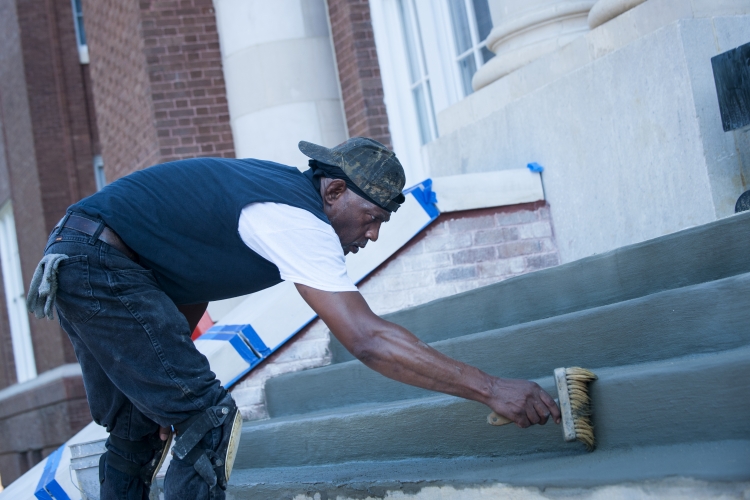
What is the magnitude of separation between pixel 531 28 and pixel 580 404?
3.43 metres

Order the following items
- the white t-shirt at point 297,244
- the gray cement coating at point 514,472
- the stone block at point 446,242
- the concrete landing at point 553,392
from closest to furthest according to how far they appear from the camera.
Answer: the gray cement coating at point 514,472, the concrete landing at point 553,392, the white t-shirt at point 297,244, the stone block at point 446,242

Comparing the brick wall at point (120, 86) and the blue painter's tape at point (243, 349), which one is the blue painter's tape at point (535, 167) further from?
the brick wall at point (120, 86)

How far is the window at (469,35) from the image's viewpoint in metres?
6.81

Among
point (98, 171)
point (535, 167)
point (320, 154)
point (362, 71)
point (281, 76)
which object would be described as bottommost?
point (320, 154)

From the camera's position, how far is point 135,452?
3.00m

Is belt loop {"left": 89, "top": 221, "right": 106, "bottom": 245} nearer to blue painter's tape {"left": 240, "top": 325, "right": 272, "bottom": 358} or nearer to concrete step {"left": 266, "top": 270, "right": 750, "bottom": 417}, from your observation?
concrete step {"left": 266, "top": 270, "right": 750, "bottom": 417}

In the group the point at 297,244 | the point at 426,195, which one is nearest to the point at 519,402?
the point at 297,244

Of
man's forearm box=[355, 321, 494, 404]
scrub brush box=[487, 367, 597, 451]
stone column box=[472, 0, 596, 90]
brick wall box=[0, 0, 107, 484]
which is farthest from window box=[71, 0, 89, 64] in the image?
scrub brush box=[487, 367, 597, 451]

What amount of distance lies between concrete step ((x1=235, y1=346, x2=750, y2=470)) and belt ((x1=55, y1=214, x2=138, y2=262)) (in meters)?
1.25

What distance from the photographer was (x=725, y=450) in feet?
7.51

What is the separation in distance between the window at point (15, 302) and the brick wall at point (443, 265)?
1137 centimetres

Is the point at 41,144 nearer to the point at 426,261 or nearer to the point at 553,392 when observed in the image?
the point at 426,261

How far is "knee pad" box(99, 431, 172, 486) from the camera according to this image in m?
3.00

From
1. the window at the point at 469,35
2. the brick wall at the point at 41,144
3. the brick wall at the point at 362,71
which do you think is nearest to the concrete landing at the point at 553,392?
Answer: the window at the point at 469,35
